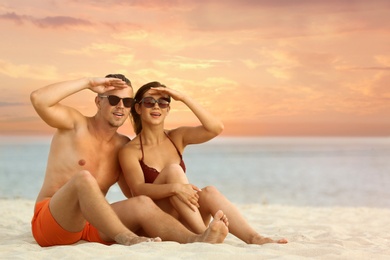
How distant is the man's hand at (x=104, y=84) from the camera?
5.30 meters

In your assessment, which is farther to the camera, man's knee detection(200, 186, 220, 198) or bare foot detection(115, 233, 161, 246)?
man's knee detection(200, 186, 220, 198)

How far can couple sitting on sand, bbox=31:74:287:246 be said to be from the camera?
4812mm

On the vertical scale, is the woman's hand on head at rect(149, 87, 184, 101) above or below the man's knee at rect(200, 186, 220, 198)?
above

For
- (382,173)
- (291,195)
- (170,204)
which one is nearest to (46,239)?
(170,204)

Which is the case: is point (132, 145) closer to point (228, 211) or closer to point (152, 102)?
point (152, 102)

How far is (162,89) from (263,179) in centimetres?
1876

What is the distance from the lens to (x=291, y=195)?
59.0 ft

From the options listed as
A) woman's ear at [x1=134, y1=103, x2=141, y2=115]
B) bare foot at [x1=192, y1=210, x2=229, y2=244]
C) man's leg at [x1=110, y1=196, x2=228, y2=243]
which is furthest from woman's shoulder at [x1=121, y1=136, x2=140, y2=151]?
bare foot at [x1=192, y1=210, x2=229, y2=244]

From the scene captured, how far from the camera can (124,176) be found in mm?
5379

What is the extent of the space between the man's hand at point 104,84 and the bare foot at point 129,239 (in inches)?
48.7

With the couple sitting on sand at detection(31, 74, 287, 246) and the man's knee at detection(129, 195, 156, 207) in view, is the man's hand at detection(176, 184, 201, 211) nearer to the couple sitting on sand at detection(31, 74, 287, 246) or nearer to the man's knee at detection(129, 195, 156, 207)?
the couple sitting on sand at detection(31, 74, 287, 246)

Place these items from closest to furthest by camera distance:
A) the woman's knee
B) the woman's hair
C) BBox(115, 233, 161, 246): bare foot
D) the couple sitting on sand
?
BBox(115, 233, 161, 246): bare foot, the couple sitting on sand, the woman's knee, the woman's hair

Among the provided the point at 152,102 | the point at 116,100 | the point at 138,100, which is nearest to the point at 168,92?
the point at 152,102

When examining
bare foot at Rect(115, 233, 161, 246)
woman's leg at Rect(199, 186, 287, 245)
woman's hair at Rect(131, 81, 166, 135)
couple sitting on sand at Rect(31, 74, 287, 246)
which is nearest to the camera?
bare foot at Rect(115, 233, 161, 246)
